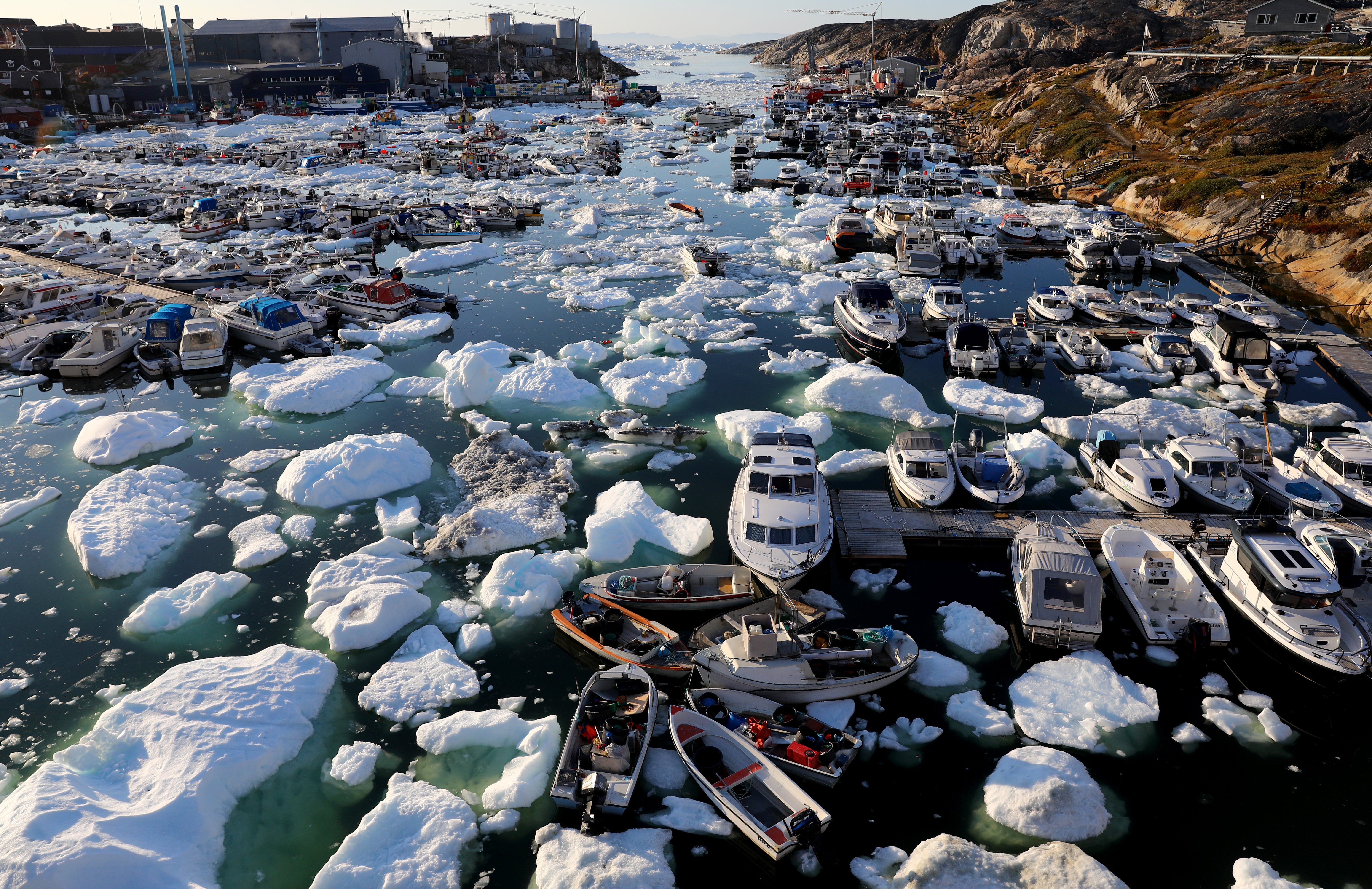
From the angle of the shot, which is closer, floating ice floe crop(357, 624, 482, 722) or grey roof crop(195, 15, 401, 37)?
floating ice floe crop(357, 624, 482, 722)

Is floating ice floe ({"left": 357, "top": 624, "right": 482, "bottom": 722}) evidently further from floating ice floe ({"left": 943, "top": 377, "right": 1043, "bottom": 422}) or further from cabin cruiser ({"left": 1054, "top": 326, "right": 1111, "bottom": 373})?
cabin cruiser ({"left": 1054, "top": 326, "right": 1111, "bottom": 373})

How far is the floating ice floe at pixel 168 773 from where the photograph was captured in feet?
45.2

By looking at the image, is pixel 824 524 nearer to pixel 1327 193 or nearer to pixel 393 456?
pixel 393 456

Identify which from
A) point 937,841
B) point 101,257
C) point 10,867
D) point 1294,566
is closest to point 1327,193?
point 1294,566

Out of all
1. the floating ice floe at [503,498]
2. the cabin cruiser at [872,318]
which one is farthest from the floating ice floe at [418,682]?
the cabin cruiser at [872,318]

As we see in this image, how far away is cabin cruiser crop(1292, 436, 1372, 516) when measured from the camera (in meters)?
24.6

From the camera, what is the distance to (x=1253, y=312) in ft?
132

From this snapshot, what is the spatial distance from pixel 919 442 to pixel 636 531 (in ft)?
33.6

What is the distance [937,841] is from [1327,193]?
59.5 metres

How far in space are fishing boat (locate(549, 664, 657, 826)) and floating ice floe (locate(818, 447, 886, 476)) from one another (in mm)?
11996

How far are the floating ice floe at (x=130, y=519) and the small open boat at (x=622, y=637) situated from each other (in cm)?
1344

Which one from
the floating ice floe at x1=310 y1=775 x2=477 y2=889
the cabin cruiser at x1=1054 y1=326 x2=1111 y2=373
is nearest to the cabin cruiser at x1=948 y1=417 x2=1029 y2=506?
the cabin cruiser at x1=1054 y1=326 x2=1111 y2=373

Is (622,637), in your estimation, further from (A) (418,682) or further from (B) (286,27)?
(B) (286,27)

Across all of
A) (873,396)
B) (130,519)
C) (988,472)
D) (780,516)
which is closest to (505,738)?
(780,516)
